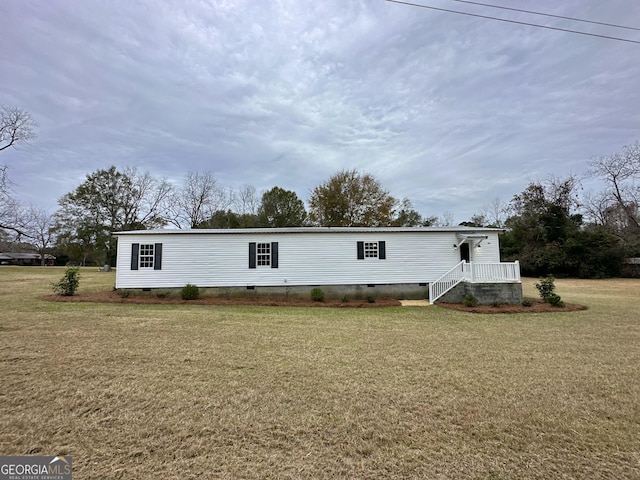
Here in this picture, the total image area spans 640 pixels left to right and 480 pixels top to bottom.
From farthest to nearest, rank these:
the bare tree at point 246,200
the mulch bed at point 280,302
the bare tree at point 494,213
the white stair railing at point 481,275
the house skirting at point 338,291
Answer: the bare tree at point 494,213 < the bare tree at point 246,200 < the house skirting at point 338,291 < the white stair railing at point 481,275 < the mulch bed at point 280,302

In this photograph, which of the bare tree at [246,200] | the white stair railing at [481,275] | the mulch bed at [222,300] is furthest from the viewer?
the bare tree at [246,200]

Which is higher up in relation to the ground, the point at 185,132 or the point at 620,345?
the point at 185,132

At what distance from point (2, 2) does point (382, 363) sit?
13.2m

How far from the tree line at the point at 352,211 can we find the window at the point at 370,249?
17.6 m

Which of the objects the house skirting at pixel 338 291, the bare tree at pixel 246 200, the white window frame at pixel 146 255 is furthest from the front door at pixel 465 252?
the bare tree at pixel 246 200

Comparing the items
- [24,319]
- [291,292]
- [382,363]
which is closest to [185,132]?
[291,292]

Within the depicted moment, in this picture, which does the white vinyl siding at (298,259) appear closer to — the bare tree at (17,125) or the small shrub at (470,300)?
the small shrub at (470,300)

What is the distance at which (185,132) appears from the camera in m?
19.2

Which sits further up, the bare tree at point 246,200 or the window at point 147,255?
the bare tree at point 246,200

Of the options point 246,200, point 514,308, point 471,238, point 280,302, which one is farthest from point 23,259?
point 514,308

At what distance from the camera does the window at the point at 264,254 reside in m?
14.1

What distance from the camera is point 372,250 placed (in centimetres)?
1441

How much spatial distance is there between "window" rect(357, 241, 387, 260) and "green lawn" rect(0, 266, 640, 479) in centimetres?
691

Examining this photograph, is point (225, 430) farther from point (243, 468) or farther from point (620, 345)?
point (620, 345)
